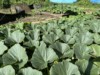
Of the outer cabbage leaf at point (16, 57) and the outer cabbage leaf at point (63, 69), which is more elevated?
the outer cabbage leaf at point (63, 69)

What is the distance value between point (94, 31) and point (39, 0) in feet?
101

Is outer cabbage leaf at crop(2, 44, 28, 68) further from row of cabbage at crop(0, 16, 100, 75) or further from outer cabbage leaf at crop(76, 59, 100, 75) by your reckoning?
outer cabbage leaf at crop(76, 59, 100, 75)

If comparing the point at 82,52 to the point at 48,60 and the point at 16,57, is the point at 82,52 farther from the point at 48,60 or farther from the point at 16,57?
the point at 16,57

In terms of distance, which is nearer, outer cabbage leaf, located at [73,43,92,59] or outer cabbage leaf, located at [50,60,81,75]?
outer cabbage leaf, located at [50,60,81,75]

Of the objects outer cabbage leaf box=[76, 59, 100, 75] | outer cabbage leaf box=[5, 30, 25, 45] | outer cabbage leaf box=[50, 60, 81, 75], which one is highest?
outer cabbage leaf box=[50, 60, 81, 75]

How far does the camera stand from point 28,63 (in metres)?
2.20

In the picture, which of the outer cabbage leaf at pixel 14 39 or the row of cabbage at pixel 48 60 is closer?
the row of cabbage at pixel 48 60

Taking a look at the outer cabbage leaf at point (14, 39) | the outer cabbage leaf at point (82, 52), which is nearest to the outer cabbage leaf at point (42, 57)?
the outer cabbage leaf at point (82, 52)

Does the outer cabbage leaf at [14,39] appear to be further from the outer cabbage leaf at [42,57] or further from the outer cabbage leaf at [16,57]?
the outer cabbage leaf at [42,57]

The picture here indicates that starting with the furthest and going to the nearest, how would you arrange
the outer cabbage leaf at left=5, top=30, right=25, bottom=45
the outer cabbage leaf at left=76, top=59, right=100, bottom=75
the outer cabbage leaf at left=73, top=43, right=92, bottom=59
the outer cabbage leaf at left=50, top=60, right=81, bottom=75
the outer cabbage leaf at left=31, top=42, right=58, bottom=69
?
the outer cabbage leaf at left=5, top=30, right=25, bottom=45 → the outer cabbage leaf at left=73, top=43, right=92, bottom=59 → the outer cabbage leaf at left=31, top=42, right=58, bottom=69 → the outer cabbage leaf at left=76, top=59, right=100, bottom=75 → the outer cabbage leaf at left=50, top=60, right=81, bottom=75

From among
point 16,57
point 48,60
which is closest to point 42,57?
point 48,60

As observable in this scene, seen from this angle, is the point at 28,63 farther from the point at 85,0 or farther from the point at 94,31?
the point at 85,0

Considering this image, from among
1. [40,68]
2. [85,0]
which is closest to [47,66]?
[40,68]

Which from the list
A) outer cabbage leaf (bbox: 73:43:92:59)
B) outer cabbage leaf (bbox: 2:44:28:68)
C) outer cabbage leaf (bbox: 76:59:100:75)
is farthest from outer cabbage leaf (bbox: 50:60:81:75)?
outer cabbage leaf (bbox: 73:43:92:59)
